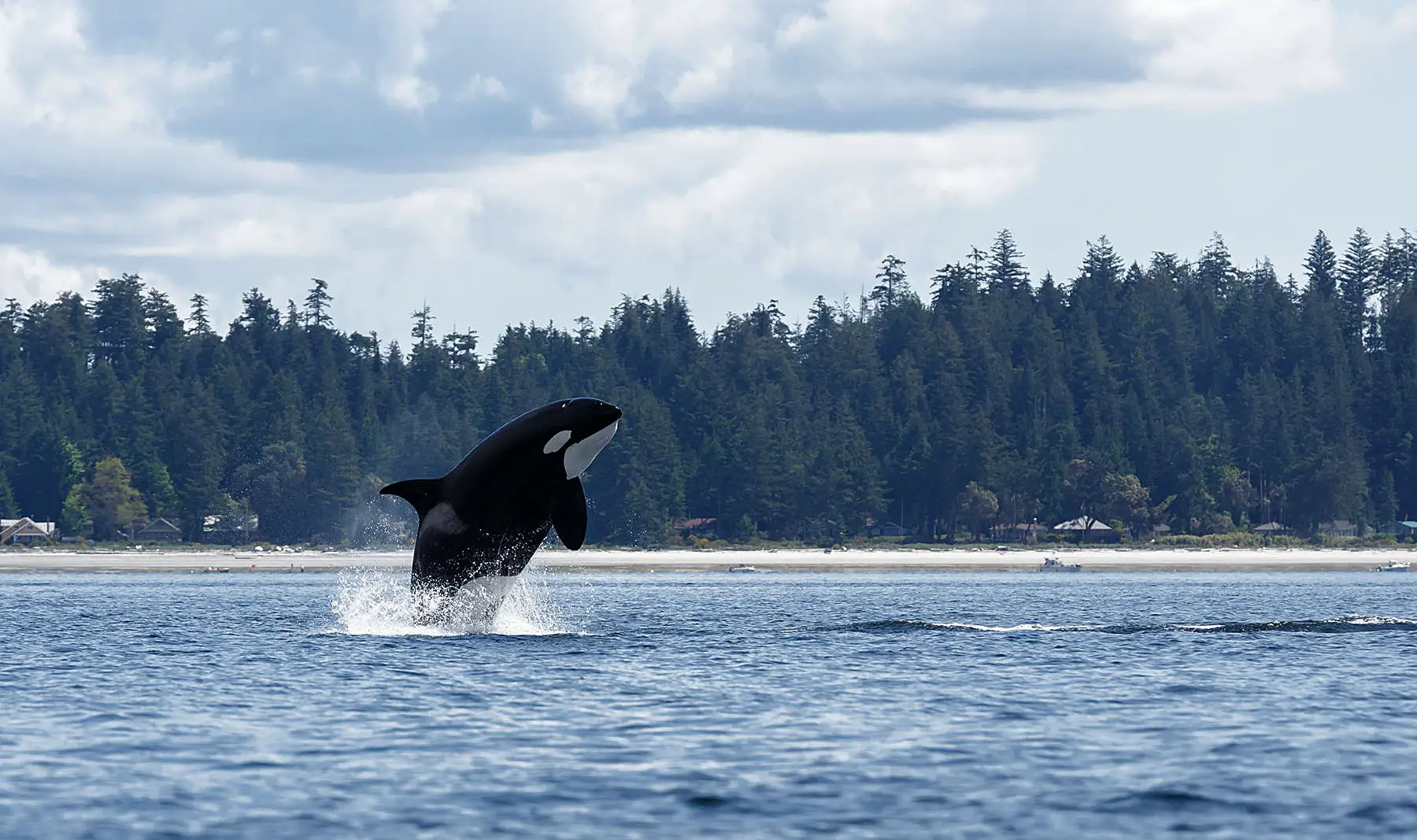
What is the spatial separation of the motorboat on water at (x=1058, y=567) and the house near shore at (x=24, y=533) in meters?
106

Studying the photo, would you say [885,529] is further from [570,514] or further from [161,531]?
[570,514]

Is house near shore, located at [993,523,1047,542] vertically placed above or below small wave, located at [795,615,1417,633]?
above

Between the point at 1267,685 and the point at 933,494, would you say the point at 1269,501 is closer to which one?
the point at 933,494

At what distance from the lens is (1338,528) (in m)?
190

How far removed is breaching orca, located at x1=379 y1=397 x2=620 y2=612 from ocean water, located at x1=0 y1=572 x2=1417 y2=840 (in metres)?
2.06

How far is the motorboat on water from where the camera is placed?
427ft

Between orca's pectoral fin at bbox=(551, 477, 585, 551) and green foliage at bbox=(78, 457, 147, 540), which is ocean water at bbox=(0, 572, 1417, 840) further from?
green foliage at bbox=(78, 457, 147, 540)

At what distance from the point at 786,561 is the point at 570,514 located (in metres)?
115

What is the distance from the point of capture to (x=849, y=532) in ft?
607

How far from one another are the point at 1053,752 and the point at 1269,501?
573 ft

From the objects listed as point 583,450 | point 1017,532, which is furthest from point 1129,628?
point 1017,532

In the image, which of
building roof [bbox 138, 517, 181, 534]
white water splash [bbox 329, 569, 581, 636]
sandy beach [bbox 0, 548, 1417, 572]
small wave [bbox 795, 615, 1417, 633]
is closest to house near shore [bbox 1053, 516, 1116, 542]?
sandy beach [bbox 0, 548, 1417, 572]

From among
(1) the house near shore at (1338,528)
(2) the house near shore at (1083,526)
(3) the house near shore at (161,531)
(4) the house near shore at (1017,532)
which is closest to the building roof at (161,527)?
(3) the house near shore at (161,531)

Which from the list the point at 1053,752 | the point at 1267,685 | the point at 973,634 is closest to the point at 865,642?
the point at 973,634
